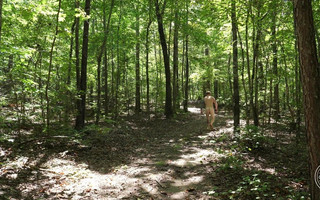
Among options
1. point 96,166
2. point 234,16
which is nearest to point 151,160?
point 96,166

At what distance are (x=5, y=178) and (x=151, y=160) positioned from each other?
4215 mm

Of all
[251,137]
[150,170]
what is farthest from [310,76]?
[150,170]

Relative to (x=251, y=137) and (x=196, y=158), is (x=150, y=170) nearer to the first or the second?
(x=196, y=158)

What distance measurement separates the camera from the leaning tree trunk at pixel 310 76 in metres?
3.17

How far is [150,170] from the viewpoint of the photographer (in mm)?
6363

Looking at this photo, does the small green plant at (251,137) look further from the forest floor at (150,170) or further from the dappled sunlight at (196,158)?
the dappled sunlight at (196,158)

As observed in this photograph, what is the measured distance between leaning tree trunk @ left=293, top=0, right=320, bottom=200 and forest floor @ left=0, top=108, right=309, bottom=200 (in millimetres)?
1211

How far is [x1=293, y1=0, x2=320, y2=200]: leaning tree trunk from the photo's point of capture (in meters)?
3.17

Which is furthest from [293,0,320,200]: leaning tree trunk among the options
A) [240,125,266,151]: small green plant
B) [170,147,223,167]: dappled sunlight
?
[170,147,223,167]: dappled sunlight

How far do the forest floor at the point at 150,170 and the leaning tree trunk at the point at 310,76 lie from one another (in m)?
1.21

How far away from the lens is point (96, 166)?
6.93 metres

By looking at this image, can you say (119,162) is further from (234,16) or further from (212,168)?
(234,16)

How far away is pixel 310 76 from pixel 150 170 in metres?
4.82

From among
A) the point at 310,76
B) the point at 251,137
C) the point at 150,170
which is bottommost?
the point at 150,170
